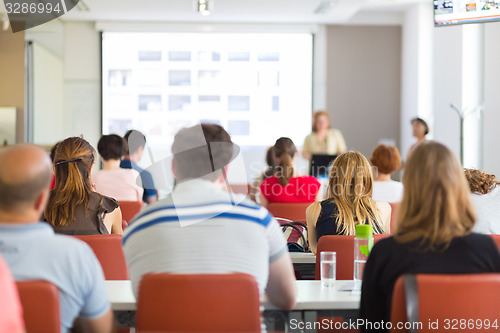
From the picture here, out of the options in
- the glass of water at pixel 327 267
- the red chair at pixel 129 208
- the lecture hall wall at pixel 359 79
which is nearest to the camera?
the glass of water at pixel 327 267

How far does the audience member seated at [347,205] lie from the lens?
321 centimetres

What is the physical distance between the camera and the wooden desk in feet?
7.18

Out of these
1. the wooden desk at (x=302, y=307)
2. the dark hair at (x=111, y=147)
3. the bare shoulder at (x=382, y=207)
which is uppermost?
the dark hair at (x=111, y=147)

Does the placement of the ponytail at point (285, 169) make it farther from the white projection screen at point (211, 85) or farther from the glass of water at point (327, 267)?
the white projection screen at point (211, 85)

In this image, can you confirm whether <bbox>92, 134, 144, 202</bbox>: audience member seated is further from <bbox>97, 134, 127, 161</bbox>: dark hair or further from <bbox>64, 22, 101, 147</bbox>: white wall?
<bbox>64, 22, 101, 147</bbox>: white wall

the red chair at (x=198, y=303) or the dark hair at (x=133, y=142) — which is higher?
the dark hair at (x=133, y=142)

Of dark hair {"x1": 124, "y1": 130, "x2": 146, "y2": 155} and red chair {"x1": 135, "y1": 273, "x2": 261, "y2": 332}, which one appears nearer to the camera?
red chair {"x1": 135, "y1": 273, "x2": 261, "y2": 332}

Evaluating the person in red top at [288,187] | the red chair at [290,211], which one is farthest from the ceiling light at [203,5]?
the red chair at [290,211]

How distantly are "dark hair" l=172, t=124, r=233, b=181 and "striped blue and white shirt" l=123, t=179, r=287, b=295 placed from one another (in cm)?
4

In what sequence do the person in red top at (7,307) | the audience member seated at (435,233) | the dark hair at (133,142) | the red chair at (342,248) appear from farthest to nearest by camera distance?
the dark hair at (133,142) → the red chair at (342,248) → the audience member seated at (435,233) → the person in red top at (7,307)

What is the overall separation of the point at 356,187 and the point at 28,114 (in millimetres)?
8055

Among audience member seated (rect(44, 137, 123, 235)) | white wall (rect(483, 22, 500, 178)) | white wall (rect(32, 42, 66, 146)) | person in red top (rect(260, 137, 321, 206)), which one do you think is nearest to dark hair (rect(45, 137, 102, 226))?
audience member seated (rect(44, 137, 123, 235))

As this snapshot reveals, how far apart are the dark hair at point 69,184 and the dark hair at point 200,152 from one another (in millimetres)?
1255

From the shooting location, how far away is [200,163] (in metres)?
2.04
